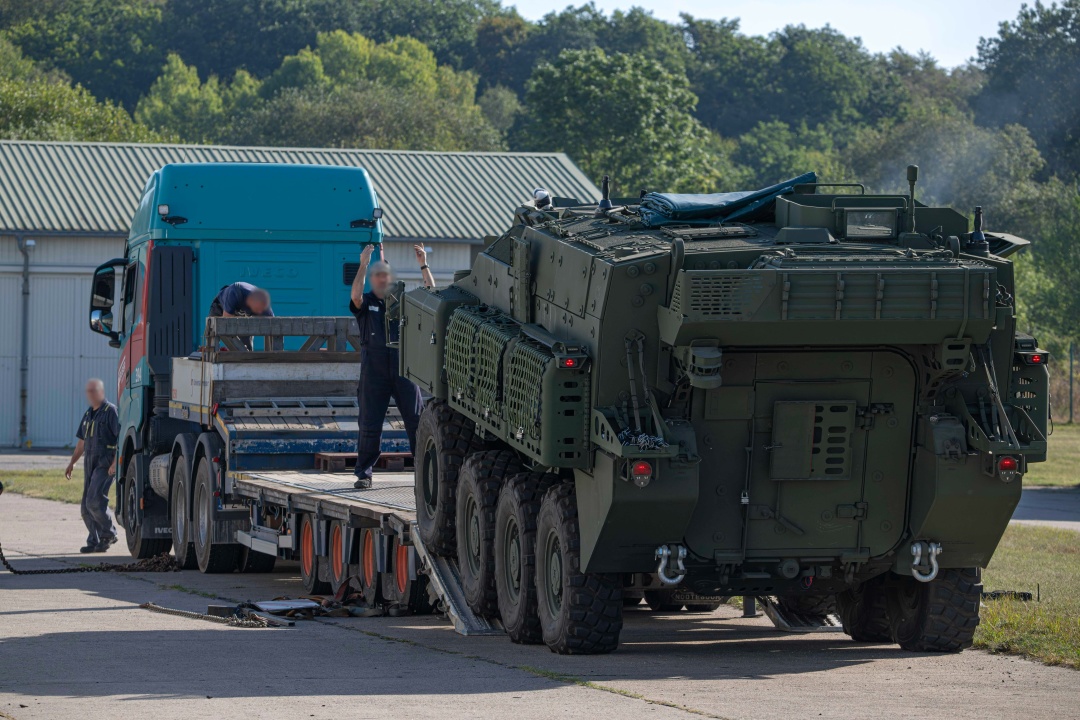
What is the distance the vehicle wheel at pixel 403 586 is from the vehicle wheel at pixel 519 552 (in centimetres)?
133

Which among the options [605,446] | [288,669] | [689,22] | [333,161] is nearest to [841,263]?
[605,446]

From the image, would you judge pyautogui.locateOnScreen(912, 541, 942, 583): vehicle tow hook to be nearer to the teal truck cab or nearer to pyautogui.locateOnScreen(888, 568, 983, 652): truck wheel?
pyautogui.locateOnScreen(888, 568, 983, 652): truck wheel

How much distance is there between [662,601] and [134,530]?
6625 millimetres

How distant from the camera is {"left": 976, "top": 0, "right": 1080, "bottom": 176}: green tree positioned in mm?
82438

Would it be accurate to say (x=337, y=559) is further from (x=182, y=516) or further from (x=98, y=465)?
(x=98, y=465)

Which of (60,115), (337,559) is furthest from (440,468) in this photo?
(60,115)

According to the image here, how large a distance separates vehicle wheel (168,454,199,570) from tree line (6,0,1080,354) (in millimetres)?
31294

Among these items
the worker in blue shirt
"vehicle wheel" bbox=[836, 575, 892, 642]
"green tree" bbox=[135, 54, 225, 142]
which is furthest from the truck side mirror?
"green tree" bbox=[135, 54, 225, 142]

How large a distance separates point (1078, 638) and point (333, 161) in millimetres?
29721

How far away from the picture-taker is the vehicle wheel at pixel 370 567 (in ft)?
42.0

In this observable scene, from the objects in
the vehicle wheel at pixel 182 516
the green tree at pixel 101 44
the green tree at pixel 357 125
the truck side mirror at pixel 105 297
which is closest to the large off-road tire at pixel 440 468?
the vehicle wheel at pixel 182 516

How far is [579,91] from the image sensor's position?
61.0m

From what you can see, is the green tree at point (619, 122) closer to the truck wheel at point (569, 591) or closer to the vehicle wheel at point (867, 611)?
the vehicle wheel at point (867, 611)

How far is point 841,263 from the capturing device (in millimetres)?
9562
